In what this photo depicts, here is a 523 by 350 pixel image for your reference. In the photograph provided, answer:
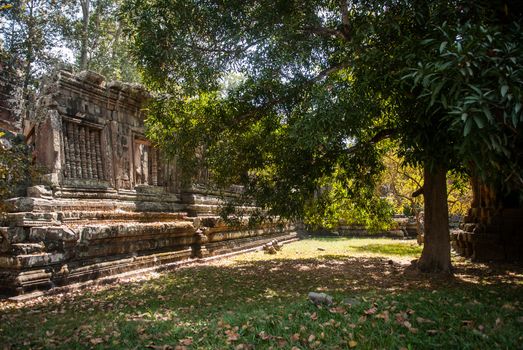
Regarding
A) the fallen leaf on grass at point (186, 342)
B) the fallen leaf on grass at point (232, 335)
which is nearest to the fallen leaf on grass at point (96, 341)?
the fallen leaf on grass at point (186, 342)

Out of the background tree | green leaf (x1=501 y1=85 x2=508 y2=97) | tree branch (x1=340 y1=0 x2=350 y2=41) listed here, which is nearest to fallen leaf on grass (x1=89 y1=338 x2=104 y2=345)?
green leaf (x1=501 y1=85 x2=508 y2=97)

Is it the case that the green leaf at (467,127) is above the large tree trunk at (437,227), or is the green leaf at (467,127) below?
above

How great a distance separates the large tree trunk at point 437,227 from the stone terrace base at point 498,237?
3241mm

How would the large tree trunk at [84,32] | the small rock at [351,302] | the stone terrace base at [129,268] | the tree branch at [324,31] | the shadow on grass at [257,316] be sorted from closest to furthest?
1. the shadow on grass at [257,316]
2. the small rock at [351,302]
3. the stone terrace base at [129,268]
4. the tree branch at [324,31]
5. the large tree trunk at [84,32]

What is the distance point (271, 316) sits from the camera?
5000 millimetres

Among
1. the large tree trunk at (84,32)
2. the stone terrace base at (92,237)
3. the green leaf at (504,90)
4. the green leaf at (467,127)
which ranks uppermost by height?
the large tree trunk at (84,32)

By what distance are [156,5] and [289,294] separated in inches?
233

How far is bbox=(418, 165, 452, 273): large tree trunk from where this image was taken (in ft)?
28.5

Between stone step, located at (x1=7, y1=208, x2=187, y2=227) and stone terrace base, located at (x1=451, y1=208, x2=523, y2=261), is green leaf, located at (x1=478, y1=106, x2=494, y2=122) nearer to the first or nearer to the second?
stone step, located at (x1=7, y1=208, x2=187, y2=227)

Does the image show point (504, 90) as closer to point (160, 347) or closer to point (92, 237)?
point (160, 347)

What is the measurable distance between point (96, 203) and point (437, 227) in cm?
751

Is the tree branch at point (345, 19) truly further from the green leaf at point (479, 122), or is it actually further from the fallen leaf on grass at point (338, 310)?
the fallen leaf on grass at point (338, 310)

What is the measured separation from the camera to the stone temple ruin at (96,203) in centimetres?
696

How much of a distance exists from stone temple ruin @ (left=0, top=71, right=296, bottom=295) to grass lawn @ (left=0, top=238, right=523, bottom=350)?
2.27 ft
